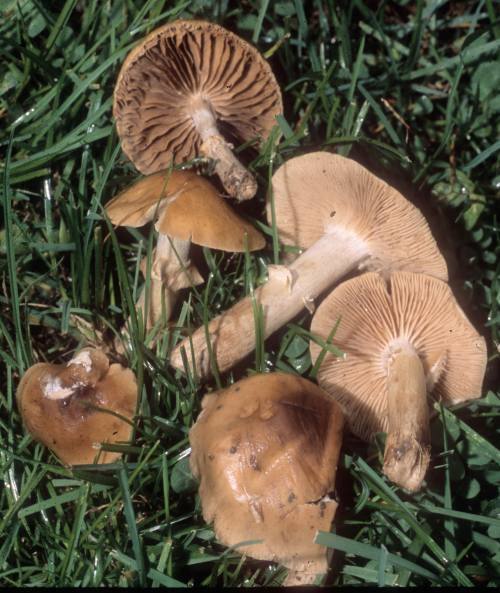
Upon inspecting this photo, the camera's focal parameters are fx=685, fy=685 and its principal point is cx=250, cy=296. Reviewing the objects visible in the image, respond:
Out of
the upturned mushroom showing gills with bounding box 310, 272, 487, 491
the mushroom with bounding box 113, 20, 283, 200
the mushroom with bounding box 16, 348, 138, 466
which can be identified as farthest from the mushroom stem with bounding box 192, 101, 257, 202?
the mushroom with bounding box 16, 348, 138, 466

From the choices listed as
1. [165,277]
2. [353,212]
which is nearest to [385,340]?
[353,212]

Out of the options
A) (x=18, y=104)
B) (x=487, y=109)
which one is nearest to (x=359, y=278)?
(x=487, y=109)

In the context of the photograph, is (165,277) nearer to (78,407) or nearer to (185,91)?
(78,407)

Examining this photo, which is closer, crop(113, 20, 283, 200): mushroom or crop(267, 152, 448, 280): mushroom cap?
crop(267, 152, 448, 280): mushroom cap

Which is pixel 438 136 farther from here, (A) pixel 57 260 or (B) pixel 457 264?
(A) pixel 57 260

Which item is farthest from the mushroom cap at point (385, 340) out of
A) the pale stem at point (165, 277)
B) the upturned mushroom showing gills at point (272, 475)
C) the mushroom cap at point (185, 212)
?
the pale stem at point (165, 277)

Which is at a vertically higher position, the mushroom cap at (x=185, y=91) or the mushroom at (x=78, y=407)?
the mushroom cap at (x=185, y=91)

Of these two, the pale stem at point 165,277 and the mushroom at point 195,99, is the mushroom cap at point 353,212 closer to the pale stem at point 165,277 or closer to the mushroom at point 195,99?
the mushroom at point 195,99

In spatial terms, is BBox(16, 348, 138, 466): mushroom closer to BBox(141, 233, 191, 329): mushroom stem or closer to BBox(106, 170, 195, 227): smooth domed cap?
BBox(141, 233, 191, 329): mushroom stem
